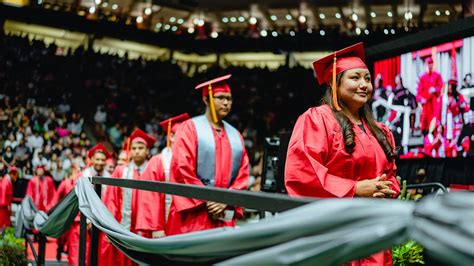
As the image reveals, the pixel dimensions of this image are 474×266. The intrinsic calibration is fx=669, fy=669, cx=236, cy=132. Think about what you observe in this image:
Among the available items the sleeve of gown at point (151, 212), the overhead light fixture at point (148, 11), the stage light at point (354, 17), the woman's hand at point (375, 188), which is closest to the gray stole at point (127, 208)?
the sleeve of gown at point (151, 212)

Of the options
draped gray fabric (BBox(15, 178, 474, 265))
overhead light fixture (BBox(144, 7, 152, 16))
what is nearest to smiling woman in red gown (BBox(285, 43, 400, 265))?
draped gray fabric (BBox(15, 178, 474, 265))

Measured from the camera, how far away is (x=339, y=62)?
3.43 meters

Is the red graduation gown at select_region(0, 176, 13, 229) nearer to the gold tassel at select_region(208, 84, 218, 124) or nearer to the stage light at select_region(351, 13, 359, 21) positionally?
the gold tassel at select_region(208, 84, 218, 124)

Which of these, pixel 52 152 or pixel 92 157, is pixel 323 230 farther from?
pixel 52 152

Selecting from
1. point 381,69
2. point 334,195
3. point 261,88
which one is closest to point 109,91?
point 261,88

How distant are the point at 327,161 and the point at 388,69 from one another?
854 cm

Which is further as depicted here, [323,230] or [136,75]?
[136,75]

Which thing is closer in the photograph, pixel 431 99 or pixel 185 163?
pixel 185 163

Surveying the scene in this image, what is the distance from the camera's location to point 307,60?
21.1 metres

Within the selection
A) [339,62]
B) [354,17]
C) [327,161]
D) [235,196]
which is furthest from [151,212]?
[354,17]

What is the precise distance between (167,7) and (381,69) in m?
9.11

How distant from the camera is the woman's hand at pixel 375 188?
2904 mm

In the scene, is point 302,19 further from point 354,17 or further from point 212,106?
point 212,106

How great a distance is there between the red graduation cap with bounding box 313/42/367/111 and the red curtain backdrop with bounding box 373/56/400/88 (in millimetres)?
7753
